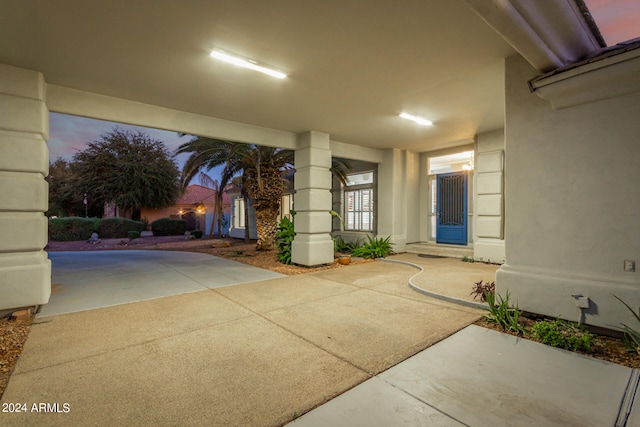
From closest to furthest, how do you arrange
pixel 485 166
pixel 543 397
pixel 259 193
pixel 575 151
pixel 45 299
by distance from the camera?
pixel 543 397, pixel 575 151, pixel 45 299, pixel 485 166, pixel 259 193

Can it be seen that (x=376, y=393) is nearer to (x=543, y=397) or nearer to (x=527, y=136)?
(x=543, y=397)

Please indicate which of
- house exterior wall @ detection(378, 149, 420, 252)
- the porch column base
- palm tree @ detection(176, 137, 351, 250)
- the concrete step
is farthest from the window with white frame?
the porch column base

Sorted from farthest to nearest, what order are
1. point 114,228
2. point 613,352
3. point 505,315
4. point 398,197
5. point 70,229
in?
point 114,228
point 70,229
point 398,197
point 505,315
point 613,352

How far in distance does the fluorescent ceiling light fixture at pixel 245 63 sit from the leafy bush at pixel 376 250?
6.26 meters

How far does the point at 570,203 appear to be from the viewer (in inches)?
141

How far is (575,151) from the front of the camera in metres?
3.54

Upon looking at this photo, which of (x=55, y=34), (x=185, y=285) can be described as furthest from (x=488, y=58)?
(x=185, y=285)

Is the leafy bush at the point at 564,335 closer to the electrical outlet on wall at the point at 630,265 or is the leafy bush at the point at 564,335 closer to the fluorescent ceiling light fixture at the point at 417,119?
the electrical outlet on wall at the point at 630,265

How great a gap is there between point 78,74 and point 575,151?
7.03m

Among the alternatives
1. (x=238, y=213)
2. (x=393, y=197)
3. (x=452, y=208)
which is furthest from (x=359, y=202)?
(x=238, y=213)

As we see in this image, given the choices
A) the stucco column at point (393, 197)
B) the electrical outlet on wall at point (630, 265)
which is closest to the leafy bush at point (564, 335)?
the electrical outlet on wall at point (630, 265)

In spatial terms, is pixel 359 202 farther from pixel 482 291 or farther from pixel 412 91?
pixel 482 291

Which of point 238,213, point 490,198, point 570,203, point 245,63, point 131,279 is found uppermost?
point 245,63

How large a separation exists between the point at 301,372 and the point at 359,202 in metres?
9.23
